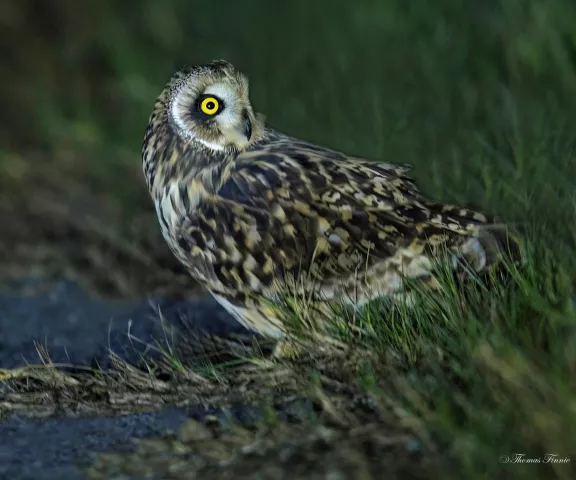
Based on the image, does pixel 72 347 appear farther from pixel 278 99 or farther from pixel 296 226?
pixel 278 99

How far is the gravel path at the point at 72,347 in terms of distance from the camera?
9.73 feet

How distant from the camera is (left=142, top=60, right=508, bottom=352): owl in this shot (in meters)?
3.52

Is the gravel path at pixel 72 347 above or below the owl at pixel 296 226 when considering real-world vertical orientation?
below

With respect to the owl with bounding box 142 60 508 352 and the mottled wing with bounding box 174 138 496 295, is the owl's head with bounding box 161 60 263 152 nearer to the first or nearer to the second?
the owl with bounding box 142 60 508 352

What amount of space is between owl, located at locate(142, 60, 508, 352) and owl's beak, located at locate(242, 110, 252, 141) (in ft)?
0.04

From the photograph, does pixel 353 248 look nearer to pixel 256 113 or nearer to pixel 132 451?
pixel 256 113

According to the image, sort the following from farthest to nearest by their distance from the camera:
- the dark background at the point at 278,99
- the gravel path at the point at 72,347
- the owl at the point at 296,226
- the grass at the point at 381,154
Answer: the dark background at the point at 278,99
the owl at the point at 296,226
the gravel path at the point at 72,347
the grass at the point at 381,154

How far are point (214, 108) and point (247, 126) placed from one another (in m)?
0.15

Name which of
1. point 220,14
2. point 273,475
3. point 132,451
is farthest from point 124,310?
point 220,14

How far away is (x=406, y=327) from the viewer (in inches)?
121

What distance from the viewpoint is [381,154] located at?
201 inches
